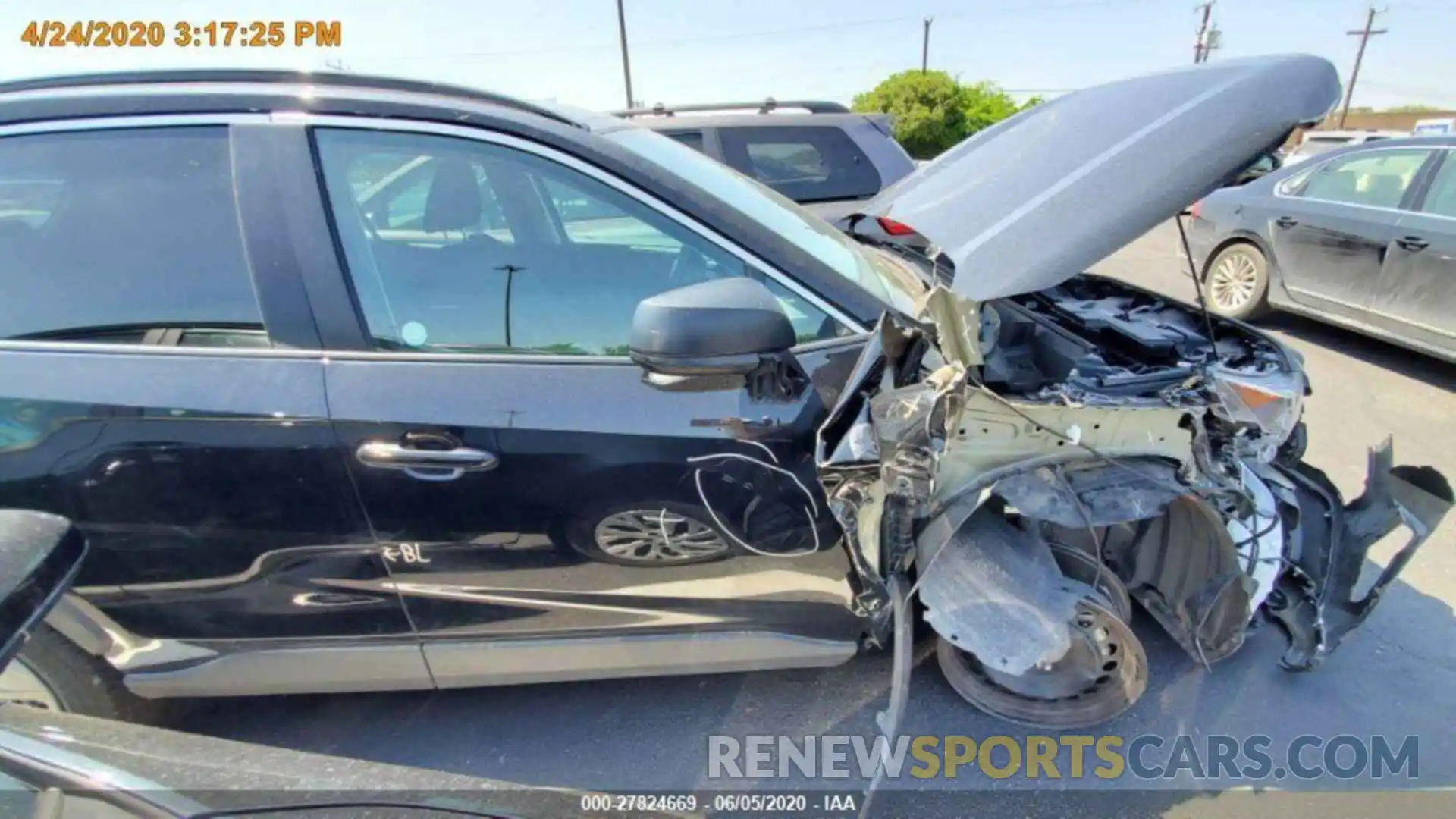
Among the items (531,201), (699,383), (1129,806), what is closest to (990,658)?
(1129,806)

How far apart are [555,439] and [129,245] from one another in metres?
1.15

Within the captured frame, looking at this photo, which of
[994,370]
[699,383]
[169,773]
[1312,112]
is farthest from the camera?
[994,370]

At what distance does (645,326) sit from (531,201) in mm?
642

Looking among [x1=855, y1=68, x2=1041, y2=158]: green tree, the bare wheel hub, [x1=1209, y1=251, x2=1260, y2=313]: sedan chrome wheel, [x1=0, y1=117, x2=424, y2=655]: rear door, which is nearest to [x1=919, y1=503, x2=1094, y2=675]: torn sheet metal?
the bare wheel hub

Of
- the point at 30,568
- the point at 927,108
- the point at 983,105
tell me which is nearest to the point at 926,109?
the point at 927,108

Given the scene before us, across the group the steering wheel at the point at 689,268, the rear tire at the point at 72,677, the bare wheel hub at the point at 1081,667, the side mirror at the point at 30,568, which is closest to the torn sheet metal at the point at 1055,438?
the bare wheel hub at the point at 1081,667

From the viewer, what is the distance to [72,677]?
1.87m

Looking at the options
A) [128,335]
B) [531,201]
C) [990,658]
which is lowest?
[990,658]

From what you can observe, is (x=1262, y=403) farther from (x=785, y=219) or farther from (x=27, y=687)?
(x=27, y=687)

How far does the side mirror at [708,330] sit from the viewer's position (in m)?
1.54

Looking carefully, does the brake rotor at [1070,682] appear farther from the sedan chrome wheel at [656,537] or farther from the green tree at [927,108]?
the green tree at [927,108]

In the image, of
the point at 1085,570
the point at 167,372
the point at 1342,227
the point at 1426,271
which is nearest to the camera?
the point at 167,372

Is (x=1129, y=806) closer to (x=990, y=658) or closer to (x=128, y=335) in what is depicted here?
(x=990, y=658)

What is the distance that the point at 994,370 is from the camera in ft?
6.66
